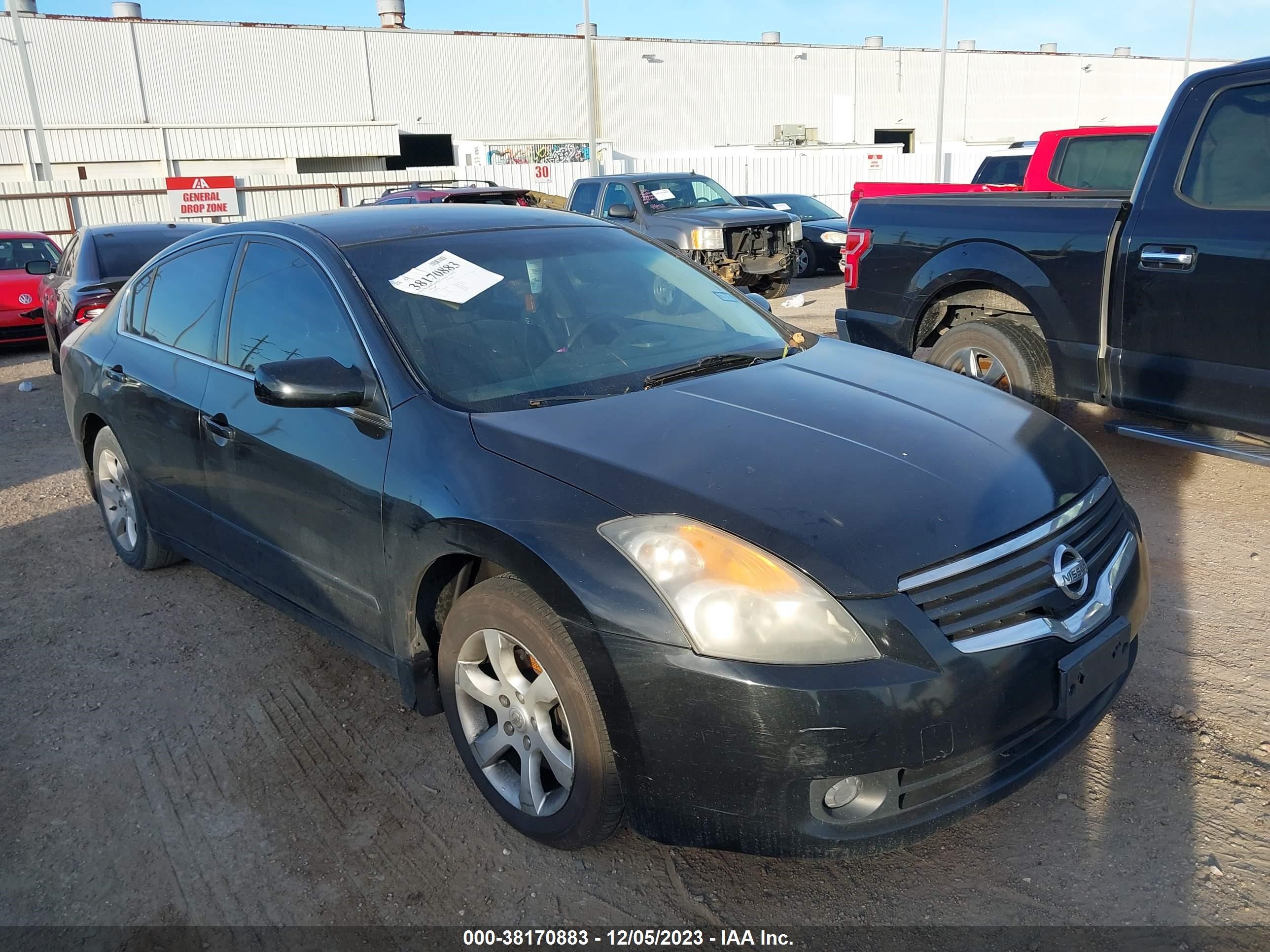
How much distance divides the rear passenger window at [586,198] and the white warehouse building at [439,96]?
65.7ft

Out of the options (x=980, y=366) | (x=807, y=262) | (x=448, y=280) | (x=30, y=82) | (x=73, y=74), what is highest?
(x=73, y=74)

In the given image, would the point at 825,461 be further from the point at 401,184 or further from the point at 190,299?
the point at 401,184

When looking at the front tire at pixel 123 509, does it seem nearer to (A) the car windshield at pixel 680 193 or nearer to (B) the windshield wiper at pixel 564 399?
(B) the windshield wiper at pixel 564 399

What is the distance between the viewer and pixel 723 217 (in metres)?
14.1

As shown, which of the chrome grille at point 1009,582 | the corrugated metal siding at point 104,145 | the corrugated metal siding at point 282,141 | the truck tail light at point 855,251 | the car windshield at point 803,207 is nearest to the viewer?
the chrome grille at point 1009,582

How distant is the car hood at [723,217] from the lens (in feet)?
45.4

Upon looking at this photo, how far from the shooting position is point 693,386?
313 centimetres

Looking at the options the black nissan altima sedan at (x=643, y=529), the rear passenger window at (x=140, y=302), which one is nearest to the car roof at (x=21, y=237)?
the rear passenger window at (x=140, y=302)

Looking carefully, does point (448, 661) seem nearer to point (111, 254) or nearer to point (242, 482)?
point (242, 482)

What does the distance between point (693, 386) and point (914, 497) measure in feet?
2.93

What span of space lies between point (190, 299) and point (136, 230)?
6.58 meters

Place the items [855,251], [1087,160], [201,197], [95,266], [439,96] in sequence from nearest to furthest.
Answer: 1. [855,251]
2. [1087,160]
3. [95,266]
4. [201,197]
5. [439,96]

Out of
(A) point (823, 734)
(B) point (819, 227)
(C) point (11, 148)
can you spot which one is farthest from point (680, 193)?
(C) point (11, 148)

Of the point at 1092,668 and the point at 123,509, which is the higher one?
the point at 1092,668
